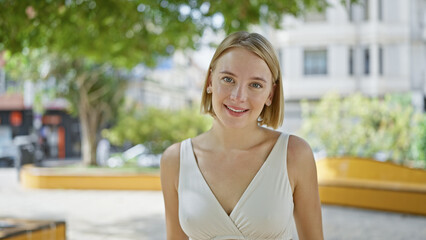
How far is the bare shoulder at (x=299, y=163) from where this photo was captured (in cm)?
195

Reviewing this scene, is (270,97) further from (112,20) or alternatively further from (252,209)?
(112,20)

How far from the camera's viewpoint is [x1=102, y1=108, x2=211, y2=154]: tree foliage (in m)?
16.9

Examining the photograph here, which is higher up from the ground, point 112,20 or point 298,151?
point 112,20

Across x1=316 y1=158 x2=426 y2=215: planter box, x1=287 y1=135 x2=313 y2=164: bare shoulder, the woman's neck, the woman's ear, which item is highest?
the woman's ear

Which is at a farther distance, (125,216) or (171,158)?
(125,216)

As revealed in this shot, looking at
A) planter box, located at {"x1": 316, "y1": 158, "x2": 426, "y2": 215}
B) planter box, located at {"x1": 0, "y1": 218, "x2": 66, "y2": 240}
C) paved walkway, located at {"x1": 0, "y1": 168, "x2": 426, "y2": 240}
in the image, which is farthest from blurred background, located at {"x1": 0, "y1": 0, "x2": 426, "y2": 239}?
planter box, located at {"x1": 0, "y1": 218, "x2": 66, "y2": 240}

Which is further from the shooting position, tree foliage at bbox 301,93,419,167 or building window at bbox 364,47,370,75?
building window at bbox 364,47,370,75

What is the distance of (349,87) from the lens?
2592 cm

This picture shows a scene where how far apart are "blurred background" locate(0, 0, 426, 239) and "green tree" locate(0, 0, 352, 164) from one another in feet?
0.07

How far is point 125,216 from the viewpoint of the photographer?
31.8ft

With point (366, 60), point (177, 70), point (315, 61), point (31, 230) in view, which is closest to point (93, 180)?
point (31, 230)

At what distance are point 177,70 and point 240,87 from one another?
21.3 m

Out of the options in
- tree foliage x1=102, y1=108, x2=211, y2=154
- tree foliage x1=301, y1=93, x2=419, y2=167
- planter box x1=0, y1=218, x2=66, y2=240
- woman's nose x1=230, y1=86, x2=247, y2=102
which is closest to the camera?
woman's nose x1=230, y1=86, x2=247, y2=102

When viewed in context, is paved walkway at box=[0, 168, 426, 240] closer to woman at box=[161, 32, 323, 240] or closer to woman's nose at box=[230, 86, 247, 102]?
woman at box=[161, 32, 323, 240]
